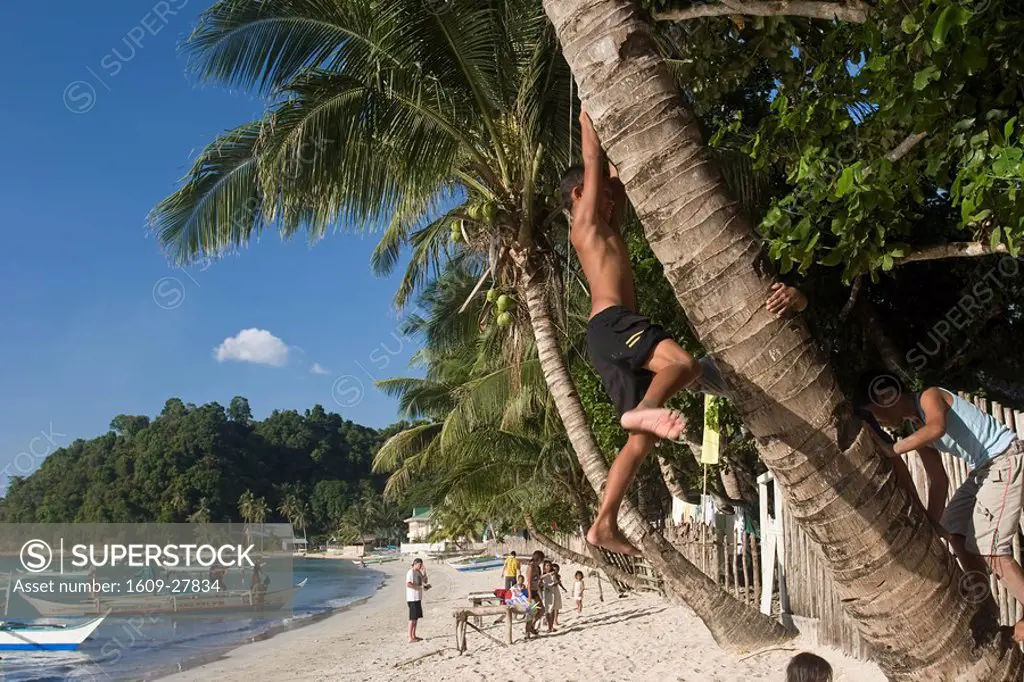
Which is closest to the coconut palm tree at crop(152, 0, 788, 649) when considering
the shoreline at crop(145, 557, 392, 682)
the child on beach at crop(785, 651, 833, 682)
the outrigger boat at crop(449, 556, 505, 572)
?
the child on beach at crop(785, 651, 833, 682)

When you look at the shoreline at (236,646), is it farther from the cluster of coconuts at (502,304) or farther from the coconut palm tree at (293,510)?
the coconut palm tree at (293,510)

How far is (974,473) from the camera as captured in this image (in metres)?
3.75

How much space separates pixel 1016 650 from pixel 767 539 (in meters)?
6.69

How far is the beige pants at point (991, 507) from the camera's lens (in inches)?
141

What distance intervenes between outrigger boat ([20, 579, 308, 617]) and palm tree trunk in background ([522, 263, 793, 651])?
33976 millimetres

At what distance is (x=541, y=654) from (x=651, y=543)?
5131 millimetres

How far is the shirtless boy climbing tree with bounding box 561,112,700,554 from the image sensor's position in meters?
2.72

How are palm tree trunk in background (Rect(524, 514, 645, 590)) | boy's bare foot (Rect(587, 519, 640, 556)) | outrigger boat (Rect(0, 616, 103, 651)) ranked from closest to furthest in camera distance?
1. boy's bare foot (Rect(587, 519, 640, 556))
2. palm tree trunk in background (Rect(524, 514, 645, 590))
3. outrigger boat (Rect(0, 616, 103, 651))

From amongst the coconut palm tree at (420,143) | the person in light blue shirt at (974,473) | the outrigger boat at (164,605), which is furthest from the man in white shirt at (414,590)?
the outrigger boat at (164,605)

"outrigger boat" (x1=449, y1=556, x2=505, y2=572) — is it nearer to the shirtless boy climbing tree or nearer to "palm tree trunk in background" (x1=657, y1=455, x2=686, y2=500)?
"palm tree trunk in background" (x1=657, y1=455, x2=686, y2=500)

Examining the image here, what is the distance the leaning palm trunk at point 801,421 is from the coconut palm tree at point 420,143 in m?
5.63

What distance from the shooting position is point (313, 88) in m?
8.78

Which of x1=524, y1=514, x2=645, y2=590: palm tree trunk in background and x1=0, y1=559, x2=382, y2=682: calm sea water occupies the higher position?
x1=524, y1=514, x2=645, y2=590: palm tree trunk in background

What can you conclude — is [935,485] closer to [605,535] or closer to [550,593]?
[605,535]
